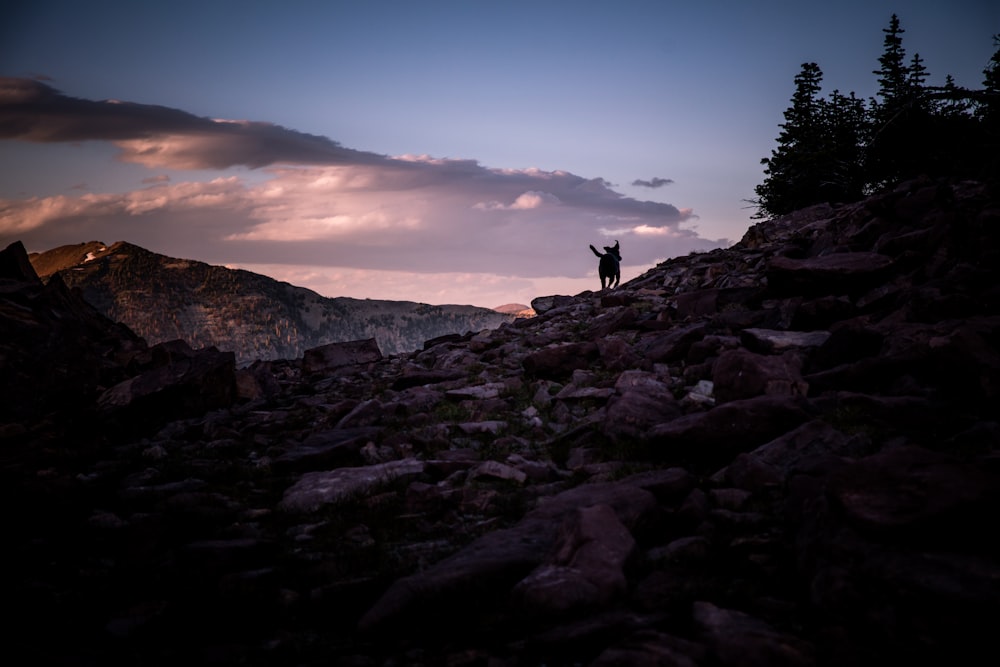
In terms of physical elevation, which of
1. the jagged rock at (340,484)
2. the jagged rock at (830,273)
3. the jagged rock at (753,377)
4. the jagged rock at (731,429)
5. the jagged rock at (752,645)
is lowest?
the jagged rock at (340,484)

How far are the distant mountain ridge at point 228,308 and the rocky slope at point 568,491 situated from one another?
64.6 ft

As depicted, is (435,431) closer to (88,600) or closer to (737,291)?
(88,600)

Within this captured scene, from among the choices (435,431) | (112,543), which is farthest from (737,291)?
(112,543)

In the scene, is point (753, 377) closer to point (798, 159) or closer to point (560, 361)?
point (560, 361)

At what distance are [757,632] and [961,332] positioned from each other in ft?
20.1

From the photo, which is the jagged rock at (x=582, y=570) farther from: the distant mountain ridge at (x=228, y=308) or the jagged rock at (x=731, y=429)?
the distant mountain ridge at (x=228, y=308)

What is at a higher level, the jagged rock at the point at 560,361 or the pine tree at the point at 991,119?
the pine tree at the point at 991,119

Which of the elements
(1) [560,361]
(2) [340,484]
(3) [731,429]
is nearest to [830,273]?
(1) [560,361]

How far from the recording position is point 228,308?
1331 inches

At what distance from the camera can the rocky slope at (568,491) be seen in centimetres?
359

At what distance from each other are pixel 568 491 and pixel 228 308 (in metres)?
32.3

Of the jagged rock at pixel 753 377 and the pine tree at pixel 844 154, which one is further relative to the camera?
the pine tree at pixel 844 154

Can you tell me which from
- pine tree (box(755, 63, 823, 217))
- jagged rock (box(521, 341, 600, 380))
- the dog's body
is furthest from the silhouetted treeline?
jagged rock (box(521, 341, 600, 380))

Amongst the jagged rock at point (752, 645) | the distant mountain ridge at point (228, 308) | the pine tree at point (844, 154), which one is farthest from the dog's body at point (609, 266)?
the jagged rock at point (752, 645)
